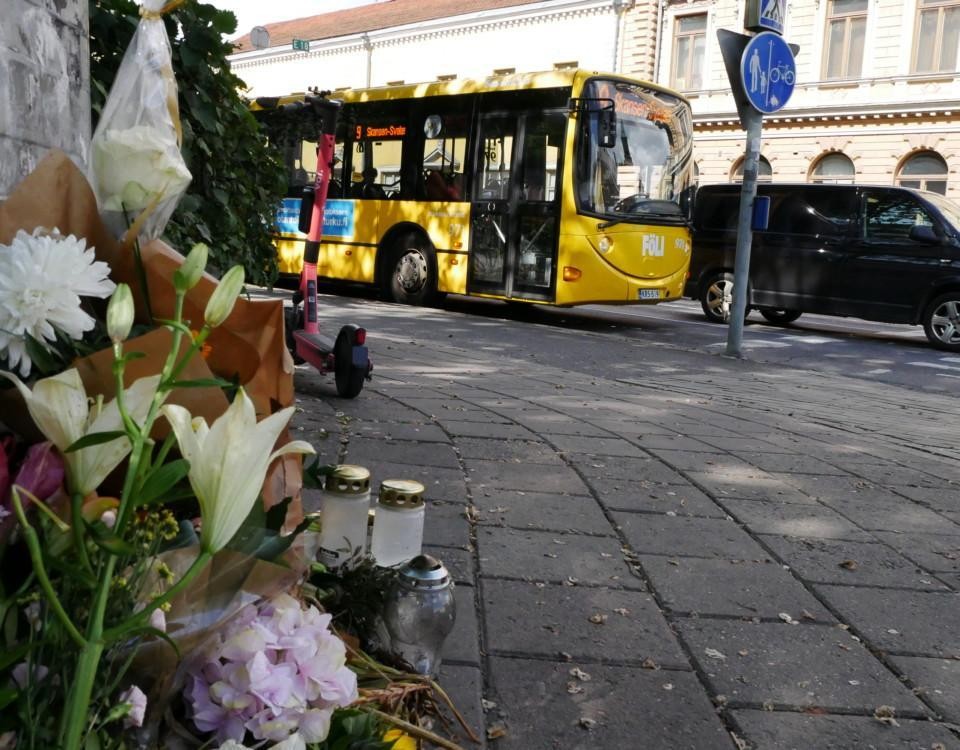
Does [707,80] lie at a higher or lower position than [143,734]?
higher

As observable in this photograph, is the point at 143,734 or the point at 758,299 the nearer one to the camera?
the point at 143,734

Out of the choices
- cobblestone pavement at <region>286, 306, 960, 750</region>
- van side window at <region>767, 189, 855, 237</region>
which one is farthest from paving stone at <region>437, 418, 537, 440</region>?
van side window at <region>767, 189, 855, 237</region>

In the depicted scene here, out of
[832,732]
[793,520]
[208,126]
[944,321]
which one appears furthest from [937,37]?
[832,732]

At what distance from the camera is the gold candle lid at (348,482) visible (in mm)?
1892

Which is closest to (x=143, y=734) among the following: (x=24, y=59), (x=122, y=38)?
(x=24, y=59)

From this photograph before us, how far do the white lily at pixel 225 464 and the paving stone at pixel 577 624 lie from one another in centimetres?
159

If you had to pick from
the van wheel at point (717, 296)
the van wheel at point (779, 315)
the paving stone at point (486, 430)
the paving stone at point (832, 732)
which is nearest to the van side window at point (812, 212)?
the van wheel at point (717, 296)

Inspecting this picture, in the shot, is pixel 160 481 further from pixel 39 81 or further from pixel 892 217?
pixel 892 217

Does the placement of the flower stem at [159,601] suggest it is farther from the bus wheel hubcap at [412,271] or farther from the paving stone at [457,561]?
the bus wheel hubcap at [412,271]

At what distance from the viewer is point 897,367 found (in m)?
10.1

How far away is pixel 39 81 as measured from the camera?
4.58 feet

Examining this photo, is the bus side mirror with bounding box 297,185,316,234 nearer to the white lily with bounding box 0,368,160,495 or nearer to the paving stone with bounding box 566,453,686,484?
the paving stone with bounding box 566,453,686,484

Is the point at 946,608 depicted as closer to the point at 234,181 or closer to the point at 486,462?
the point at 486,462

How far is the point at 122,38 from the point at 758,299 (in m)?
11.5
